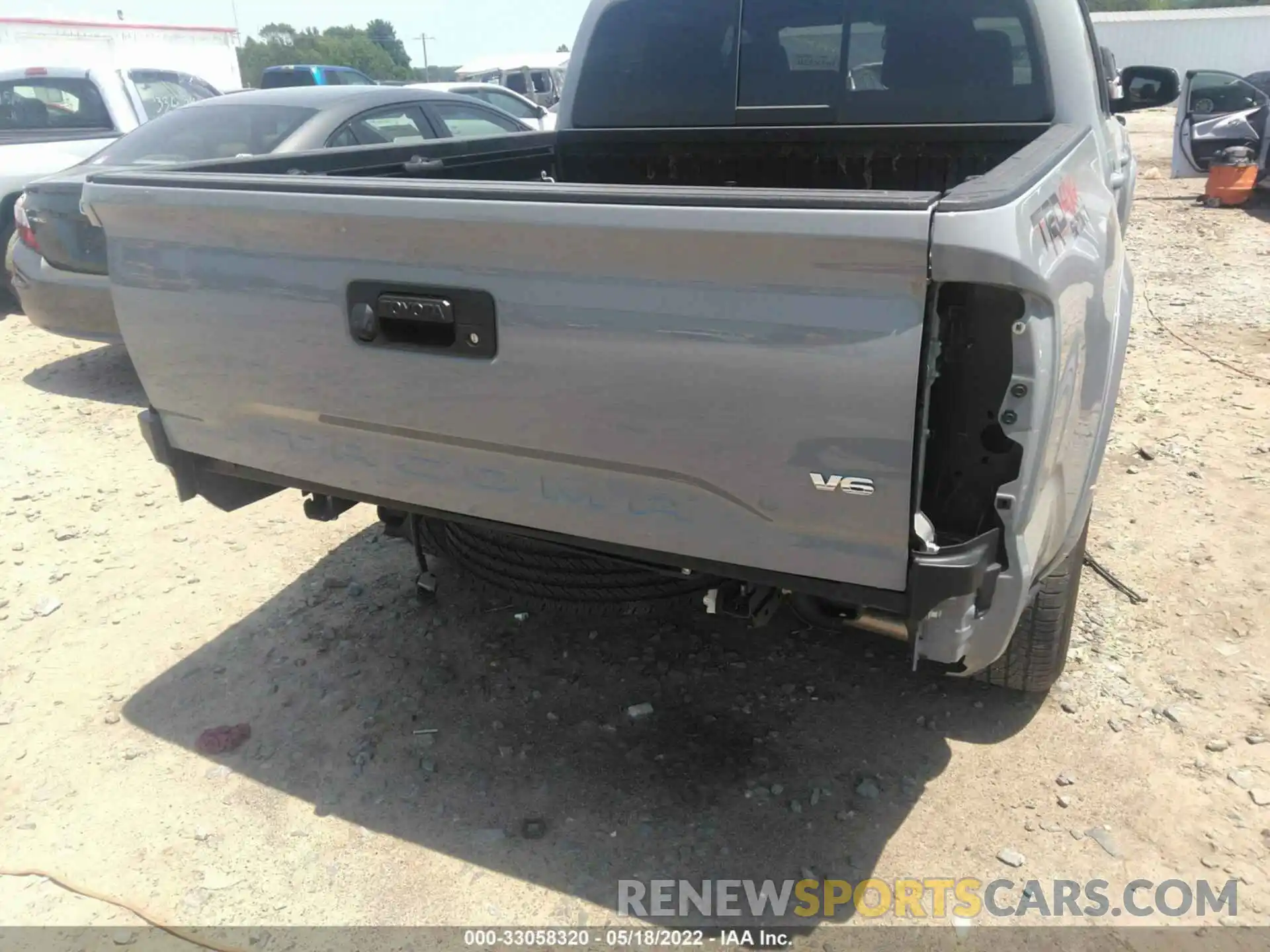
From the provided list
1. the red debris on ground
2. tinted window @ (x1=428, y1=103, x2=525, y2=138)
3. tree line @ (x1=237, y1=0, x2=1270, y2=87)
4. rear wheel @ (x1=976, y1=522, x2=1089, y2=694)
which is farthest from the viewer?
tree line @ (x1=237, y1=0, x2=1270, y2=87)

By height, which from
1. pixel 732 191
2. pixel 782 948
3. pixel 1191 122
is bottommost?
pixel 782 948

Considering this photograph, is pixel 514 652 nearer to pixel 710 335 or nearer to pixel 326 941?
pixel 326 941

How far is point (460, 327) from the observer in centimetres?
219

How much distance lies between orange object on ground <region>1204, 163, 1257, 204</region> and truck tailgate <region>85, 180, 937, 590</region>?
37.4 ft

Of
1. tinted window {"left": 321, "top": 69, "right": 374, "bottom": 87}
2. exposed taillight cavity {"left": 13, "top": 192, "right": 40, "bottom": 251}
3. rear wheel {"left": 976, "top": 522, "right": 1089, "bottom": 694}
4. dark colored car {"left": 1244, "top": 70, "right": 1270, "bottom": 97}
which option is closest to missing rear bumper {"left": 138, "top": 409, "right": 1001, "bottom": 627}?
rear wheel {"left": 976, "top": 522, "right": 1089, "bottom": 694}

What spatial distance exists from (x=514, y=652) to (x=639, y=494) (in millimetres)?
1400

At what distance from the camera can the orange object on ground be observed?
36.0 ft

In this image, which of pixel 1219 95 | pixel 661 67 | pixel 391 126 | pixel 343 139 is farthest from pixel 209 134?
pixel 1219 95

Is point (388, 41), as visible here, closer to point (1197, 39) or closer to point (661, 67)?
point (1197, 39)

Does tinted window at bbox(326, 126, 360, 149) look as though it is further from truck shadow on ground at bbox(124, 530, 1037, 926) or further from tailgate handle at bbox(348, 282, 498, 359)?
tailgate handle at bbox(348, 282, 498, 359)

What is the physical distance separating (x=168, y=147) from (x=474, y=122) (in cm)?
187

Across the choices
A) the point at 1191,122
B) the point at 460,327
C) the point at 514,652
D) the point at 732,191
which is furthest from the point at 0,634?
the point at 1191,122

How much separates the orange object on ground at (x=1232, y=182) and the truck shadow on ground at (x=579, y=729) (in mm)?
10358

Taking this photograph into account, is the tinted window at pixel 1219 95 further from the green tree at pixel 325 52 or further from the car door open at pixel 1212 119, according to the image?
the green tree at pixel 325 52
